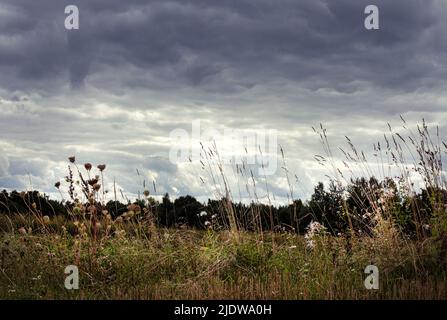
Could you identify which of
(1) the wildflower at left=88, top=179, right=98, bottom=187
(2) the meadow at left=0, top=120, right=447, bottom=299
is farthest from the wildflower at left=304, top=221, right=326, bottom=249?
(1) the wildflower at left=88, top=179, right=98, bottom=187

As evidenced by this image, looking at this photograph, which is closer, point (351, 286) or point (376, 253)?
point (351, 286)

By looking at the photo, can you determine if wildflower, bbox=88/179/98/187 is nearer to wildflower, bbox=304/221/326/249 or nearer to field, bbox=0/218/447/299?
field, bbox=0/218/447/299

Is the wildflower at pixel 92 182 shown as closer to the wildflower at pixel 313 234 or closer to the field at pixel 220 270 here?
the field at pixel 220 270

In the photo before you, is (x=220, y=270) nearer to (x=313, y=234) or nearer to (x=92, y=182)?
(x=92, y=182)

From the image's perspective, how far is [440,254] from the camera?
693cm

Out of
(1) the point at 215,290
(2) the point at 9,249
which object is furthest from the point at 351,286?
(2) the point at 9,249

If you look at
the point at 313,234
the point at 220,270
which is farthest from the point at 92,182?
the point at 313,234

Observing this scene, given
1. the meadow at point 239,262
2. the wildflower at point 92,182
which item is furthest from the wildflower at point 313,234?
the wildflower at point 92,182
